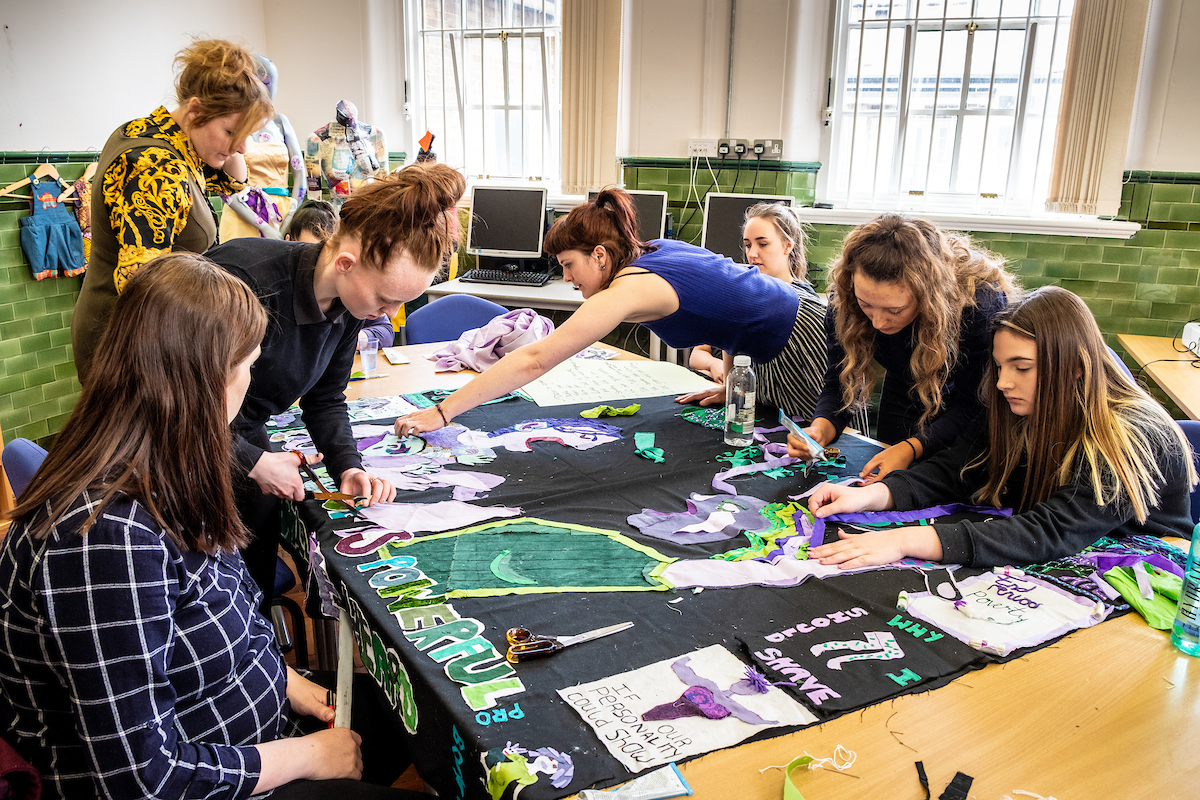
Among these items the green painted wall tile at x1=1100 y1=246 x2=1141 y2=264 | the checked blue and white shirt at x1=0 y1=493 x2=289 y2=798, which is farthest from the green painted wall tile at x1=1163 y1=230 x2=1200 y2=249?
the checked blue and white shirt at x1=0 y1=493 x2=289 y2=798

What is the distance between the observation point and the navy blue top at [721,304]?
199cm

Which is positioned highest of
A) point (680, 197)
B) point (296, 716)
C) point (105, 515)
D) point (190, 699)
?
point (680, 197)

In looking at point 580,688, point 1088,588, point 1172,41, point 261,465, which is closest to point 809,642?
point 580,688

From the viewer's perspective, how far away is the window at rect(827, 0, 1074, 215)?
4008 mm

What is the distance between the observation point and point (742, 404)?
1.95m

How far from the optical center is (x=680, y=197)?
4617 millimetres

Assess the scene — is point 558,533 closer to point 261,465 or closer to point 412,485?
point 412,485

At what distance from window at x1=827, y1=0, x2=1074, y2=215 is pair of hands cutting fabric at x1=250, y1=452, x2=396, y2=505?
3586 mm

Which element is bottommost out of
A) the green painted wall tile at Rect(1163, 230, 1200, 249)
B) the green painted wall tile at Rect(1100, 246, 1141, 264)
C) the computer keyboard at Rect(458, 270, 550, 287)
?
the computer keyboard at Rect(458, 270, 550, 287)

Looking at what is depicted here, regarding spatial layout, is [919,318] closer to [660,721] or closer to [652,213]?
[660,721]

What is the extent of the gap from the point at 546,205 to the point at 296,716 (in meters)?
3.87

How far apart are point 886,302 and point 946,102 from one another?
3065 mm

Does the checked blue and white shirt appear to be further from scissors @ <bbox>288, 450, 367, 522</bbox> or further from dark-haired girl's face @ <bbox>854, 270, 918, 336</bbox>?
dark-haired girl's face @ <bbox>854, 270, 918, 336</bbox>

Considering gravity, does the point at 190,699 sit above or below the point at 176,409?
below
